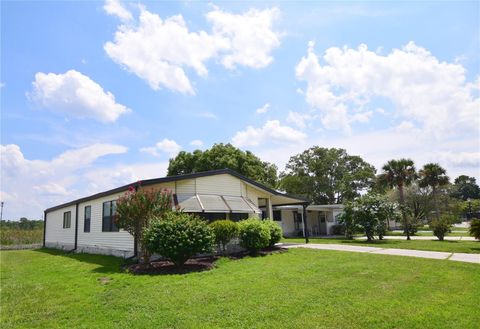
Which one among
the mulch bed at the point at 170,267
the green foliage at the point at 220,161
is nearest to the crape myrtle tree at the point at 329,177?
the green foliage at the point at 220,161

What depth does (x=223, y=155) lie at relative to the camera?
37031 millimetres

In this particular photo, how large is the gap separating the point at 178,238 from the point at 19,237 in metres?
27.4

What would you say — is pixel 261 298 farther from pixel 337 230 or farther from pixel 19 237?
pixel 19 237

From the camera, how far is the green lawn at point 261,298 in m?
5.50

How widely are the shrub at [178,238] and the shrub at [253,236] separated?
10.2 ft

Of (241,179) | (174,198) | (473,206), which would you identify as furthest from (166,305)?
(473,206)

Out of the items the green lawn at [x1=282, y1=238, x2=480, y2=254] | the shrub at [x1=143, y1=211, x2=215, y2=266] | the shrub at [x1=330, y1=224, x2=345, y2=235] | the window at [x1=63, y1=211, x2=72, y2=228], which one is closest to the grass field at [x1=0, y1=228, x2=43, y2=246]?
the window at [x1=63, y1=211, x2=72, y2=228]

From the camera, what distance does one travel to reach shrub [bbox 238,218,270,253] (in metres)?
14.2

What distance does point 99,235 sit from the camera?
17625 mm

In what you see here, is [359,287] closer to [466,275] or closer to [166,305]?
[466,275]

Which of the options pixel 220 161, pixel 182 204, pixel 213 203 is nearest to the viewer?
pixel 182 204

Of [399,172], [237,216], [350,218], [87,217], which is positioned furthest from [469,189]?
[87,217]

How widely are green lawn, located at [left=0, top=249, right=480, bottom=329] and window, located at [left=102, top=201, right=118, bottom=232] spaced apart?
5.76m

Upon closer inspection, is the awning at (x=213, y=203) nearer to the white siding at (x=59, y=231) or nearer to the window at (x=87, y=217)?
the window at (x=87, y=217)
